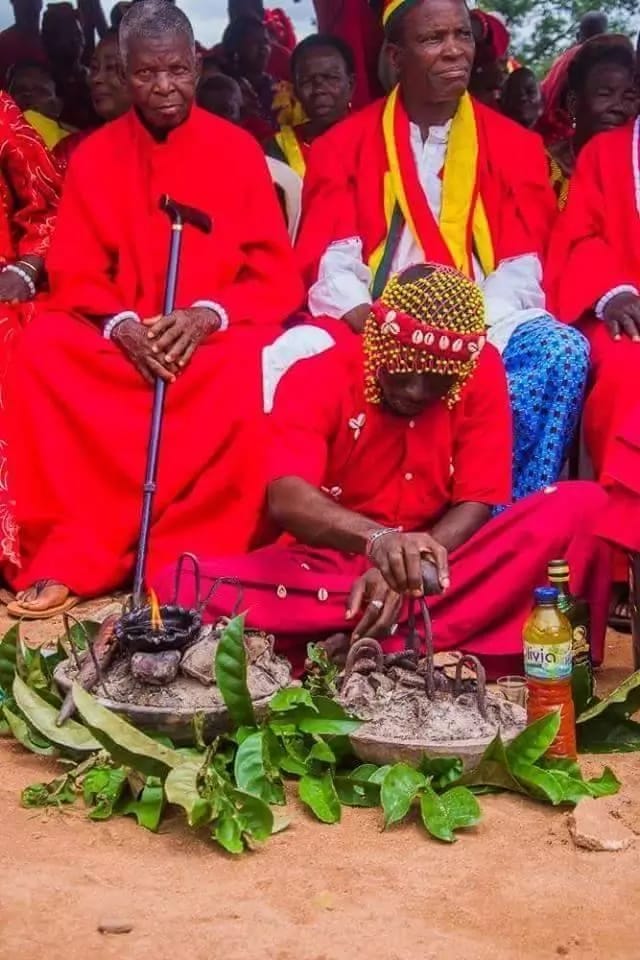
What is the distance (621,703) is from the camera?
12.4ft

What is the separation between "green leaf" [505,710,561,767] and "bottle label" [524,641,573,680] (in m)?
0.10

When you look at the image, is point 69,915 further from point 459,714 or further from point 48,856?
point 459,714

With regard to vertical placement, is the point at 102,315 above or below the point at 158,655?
above

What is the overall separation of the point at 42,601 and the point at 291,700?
190cm

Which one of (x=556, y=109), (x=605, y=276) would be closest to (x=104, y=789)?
(x=605, y=276)

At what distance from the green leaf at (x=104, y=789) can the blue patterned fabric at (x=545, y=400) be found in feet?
7.66

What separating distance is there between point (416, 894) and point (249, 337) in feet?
9.72

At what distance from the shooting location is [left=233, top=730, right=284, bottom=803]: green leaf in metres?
3.38

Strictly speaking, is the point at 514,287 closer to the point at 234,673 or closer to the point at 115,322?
the point at 115,322

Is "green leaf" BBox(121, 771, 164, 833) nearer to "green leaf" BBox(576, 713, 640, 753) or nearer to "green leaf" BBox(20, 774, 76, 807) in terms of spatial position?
"green leaf" BBox(20, 774, 76, 807)

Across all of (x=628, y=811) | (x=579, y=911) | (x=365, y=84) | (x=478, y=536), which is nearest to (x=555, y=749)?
(x=628, y=811)

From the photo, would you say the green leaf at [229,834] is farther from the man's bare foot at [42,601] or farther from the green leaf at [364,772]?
the man's bare foot at [42,601]

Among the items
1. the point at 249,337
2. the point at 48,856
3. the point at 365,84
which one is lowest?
the point at 48,856

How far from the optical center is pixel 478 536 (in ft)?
14.5
